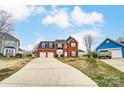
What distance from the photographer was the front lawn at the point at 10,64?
11686 millimetres

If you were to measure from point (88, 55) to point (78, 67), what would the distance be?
92 cm

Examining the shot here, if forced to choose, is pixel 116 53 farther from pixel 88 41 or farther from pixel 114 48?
pixel 88 41

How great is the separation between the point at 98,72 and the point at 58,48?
3.17m

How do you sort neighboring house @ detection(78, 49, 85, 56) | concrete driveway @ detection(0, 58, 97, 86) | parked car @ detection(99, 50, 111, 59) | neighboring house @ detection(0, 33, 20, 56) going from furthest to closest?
parked car @ detection(99, 50, 111, 59)
neighboring house @ detection(0, 33, 20, 56)
neighboring house @ detection(78, 49, 85, 56)
concrete driveway @ detection(0, 58, 97, 86)

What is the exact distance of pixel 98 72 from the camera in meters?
11.8

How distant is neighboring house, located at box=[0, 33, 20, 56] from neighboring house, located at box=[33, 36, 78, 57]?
1124 mm

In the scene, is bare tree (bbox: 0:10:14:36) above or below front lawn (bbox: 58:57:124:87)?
above

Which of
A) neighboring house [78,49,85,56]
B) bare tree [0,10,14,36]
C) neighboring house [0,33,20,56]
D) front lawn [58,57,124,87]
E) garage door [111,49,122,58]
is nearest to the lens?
front lawn [58,57,124,87]

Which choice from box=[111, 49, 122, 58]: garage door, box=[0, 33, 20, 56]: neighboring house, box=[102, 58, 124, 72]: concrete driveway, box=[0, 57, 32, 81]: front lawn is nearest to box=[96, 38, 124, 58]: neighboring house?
box=[111, 49, 122, 58]: garage door

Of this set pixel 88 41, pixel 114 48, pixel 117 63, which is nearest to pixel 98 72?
pixel 88 41

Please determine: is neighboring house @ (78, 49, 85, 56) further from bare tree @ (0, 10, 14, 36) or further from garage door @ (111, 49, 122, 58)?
bare tree @ (0, 10, 14, 36)

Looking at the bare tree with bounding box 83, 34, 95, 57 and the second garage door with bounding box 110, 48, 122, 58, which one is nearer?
the bare tree with bounding box 83, 34, 95, 57

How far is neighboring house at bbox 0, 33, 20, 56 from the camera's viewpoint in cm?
1338

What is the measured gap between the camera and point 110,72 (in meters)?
11.9
